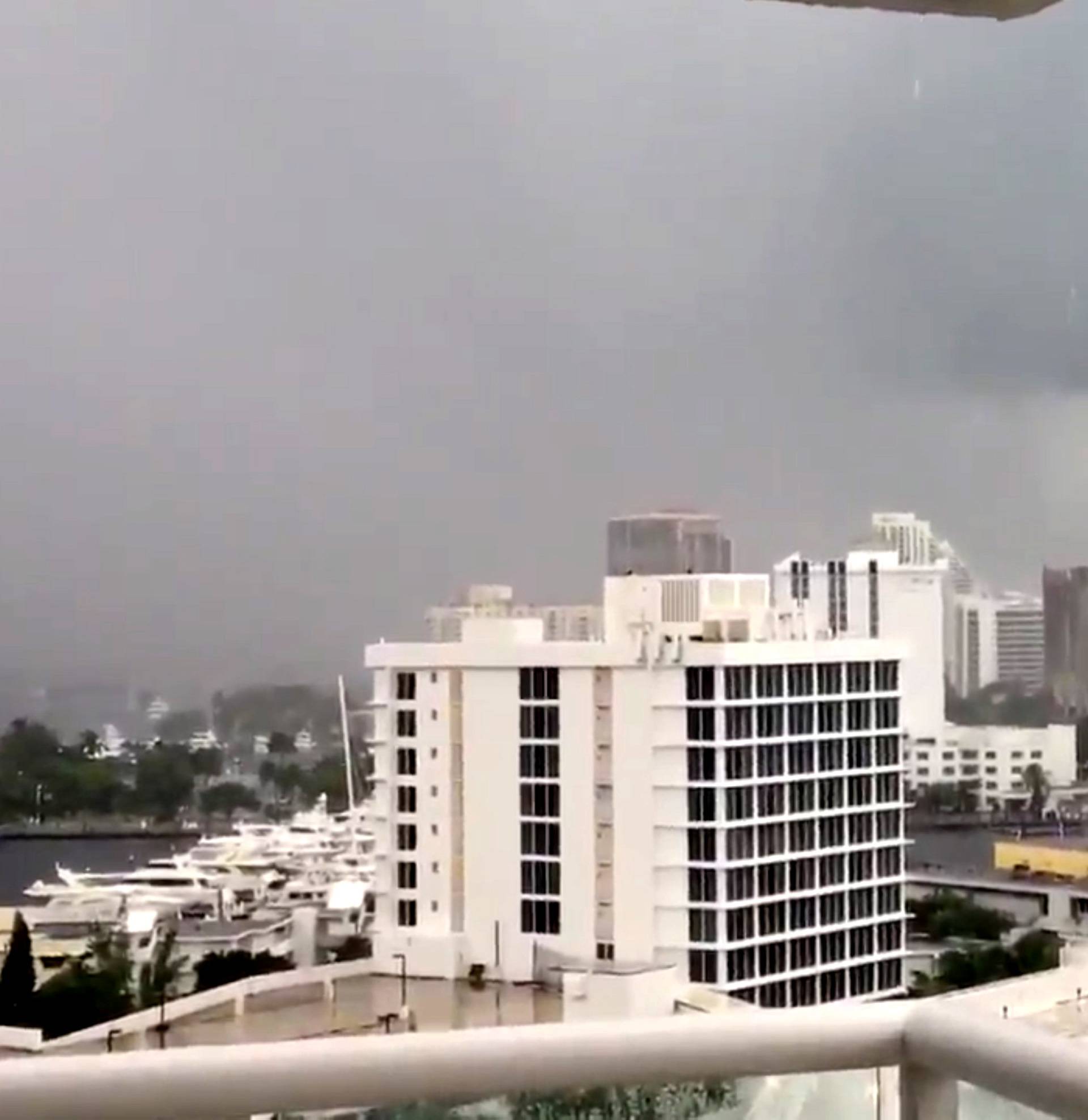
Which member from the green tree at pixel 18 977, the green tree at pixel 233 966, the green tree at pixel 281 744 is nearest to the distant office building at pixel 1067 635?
the green tree at pixel 281 744

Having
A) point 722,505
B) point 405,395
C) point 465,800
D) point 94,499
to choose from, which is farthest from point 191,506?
point 722,505

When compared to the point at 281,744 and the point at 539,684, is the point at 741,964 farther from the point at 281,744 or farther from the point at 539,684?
the point at 281,744

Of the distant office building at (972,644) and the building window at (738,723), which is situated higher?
the distant office building at (972,644)

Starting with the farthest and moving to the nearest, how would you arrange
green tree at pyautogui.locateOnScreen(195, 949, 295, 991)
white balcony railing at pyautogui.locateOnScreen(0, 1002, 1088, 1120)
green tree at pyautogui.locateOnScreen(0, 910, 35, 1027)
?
green tree at pyautogui.locateOnScreen(195, 949, 295, 991) < green tree at pyautogui.locateOnScreen(0, 910, 35, 1027) < white balcony railing at pyautogui.locateOnScreen(0, 1002, 1088, 1120)

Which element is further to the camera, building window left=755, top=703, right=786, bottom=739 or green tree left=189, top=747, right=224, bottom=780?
building window left=755, top=703, right=786, bottom=739

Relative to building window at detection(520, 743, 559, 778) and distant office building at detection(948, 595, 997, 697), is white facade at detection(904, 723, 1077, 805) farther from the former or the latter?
building window at detection(520, 743, 559, 778)

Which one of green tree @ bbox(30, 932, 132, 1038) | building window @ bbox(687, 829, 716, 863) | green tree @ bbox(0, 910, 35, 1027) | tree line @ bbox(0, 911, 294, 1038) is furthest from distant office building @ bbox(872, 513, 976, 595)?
green tree @ bbox(0, 910, 35, 1027)

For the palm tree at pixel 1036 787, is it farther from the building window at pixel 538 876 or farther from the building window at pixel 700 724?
the building window at pixel 538 876

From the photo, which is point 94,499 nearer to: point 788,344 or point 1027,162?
point 788,344
